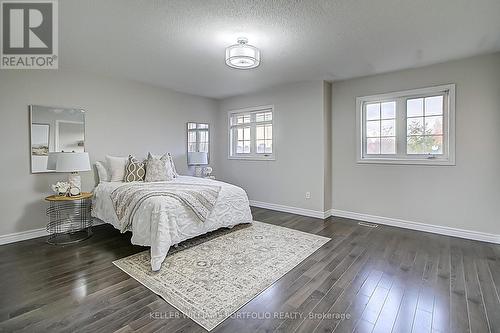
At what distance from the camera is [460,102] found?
3.48m

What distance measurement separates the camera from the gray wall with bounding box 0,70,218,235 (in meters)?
3.32

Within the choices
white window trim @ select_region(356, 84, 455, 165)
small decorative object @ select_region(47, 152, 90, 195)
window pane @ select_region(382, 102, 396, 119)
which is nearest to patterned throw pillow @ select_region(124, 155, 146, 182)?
small decorative object @ select_region(47, 152, 90, 195)

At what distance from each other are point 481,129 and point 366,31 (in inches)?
87.5

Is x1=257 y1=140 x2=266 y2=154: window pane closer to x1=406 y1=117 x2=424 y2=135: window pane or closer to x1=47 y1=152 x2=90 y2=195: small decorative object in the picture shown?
x1=406 y1=117 x2=424 y2=135: window pane

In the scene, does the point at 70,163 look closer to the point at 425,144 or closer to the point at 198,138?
the point at 198,138

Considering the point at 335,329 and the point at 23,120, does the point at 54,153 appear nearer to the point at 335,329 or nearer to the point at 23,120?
the point at 23,120

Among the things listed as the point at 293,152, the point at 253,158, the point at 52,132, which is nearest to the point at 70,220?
the point at 52,132

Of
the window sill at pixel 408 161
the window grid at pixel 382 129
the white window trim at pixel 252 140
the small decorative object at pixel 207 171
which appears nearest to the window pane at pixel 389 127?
the window grid at pixel 382 129

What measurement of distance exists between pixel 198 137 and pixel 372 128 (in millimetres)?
3587

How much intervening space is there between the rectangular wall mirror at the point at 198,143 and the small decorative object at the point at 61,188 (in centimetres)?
231

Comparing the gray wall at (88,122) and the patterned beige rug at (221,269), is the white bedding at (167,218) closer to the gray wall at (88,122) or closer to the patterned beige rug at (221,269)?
the patterned beige rug at (221,269)

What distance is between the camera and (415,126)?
3.89 m

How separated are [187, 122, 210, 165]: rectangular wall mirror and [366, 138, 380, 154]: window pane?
3.24 meters

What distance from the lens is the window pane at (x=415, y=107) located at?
12.6 feet
